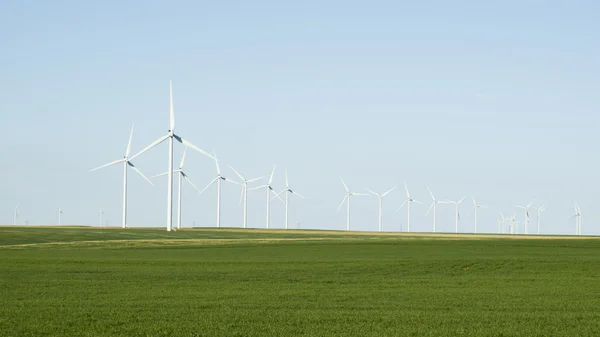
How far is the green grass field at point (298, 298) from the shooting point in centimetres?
2317

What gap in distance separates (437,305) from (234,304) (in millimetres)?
7030

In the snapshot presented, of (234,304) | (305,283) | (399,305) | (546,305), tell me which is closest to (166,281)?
(305,283)

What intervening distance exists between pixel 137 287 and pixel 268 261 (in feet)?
70.9

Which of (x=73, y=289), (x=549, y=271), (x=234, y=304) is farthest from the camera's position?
(x=549, y=271)

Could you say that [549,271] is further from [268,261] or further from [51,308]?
[51,308]

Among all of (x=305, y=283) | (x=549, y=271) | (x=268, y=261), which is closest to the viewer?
(x=305, y=283)

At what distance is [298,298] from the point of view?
31.5 m

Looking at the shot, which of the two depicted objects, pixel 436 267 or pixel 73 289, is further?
pixel 436 267

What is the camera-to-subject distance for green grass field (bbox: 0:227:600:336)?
23172 mm

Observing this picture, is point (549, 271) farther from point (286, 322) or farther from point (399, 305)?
point (286, 322)

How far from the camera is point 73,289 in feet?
113

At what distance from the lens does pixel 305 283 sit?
127 ft

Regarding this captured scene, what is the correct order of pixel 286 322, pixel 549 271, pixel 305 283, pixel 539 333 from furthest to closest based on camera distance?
pixel 549 271 < pixel 305 283 < pixel 286 322 < pixel 539 333

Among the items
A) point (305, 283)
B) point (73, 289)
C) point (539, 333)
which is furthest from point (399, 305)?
point (73, 289)
